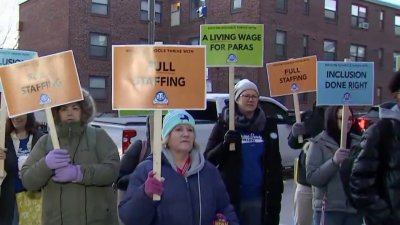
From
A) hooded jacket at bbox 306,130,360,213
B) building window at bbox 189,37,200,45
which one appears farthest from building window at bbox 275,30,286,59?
hooded jacket at bbox 306,130,360,213

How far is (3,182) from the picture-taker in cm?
481

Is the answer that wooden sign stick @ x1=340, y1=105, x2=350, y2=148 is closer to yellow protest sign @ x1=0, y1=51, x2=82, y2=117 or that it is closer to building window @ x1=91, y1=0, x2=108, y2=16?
yellow protest sign @ x1=0, y1=51, x2=82, y2=117

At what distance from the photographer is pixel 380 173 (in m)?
2.94

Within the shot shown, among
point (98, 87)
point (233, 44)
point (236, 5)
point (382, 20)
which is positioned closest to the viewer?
point (233, 44)

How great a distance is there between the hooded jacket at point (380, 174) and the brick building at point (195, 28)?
23939 millimetres

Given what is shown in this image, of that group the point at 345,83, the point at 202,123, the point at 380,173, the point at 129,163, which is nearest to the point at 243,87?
the point at 345,83

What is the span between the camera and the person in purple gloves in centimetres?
363

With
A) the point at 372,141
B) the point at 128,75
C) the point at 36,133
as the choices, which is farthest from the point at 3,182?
the point at 372,141

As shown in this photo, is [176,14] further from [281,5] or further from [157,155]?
[157,155]

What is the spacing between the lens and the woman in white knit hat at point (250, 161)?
4.65m

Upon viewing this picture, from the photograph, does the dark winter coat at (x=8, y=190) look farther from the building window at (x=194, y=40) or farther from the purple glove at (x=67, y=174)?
the building window at (x=194, y=40)

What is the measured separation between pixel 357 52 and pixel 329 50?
3121 mm

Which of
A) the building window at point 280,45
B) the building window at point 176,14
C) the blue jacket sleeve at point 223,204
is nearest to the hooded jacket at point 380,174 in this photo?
the blue jacket sleeve at point 223,204

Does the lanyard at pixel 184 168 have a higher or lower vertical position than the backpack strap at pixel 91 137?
lower
